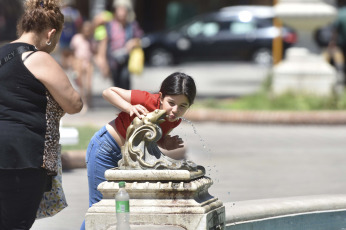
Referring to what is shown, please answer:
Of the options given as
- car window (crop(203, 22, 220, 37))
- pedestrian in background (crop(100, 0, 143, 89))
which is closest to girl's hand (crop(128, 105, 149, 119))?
pedestrian in background (crop(100, 0, 143, 89))

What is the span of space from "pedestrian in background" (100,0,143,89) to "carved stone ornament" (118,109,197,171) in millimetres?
9919

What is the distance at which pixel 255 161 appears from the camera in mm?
10820

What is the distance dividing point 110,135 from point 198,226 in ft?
2.74

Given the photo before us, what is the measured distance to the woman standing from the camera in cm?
445

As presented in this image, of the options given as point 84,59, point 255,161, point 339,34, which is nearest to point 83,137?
point 255,161

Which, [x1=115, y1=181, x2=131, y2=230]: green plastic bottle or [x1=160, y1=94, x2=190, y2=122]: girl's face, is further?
[x1=160, y1=94, x2=190, y2=122]: girl's face

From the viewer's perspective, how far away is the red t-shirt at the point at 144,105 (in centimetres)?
498

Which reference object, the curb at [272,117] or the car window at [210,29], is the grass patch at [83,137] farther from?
the car window at [210,29]

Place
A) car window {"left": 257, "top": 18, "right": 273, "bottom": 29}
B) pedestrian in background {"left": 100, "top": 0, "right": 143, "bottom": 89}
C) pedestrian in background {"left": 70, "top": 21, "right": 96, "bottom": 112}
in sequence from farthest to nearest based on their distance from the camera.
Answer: car window {"left": 257, "top": 18, "right": 273, "bottom": 29} → pedestrian in background {"left": 70, "top": 21, "right": 96, "bottom": 112} → pedestrian in background {"left": 100, "top": 0, "right": 143, "bottom": 89}

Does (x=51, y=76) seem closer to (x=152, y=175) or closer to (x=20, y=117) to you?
(x=20, y=117)

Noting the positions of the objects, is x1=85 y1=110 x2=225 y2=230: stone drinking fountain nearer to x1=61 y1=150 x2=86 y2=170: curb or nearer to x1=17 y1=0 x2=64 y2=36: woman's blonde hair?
x1=17 y1=0 x2=64 y2=36: woman's blonde hair

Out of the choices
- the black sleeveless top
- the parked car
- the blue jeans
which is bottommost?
the blue jeans

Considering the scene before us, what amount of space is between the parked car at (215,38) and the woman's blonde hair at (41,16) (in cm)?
2939

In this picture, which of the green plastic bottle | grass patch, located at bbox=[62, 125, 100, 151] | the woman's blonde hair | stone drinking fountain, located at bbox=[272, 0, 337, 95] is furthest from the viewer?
stone drinking fountain, located at bbox=[272, 0, 337, 95]
